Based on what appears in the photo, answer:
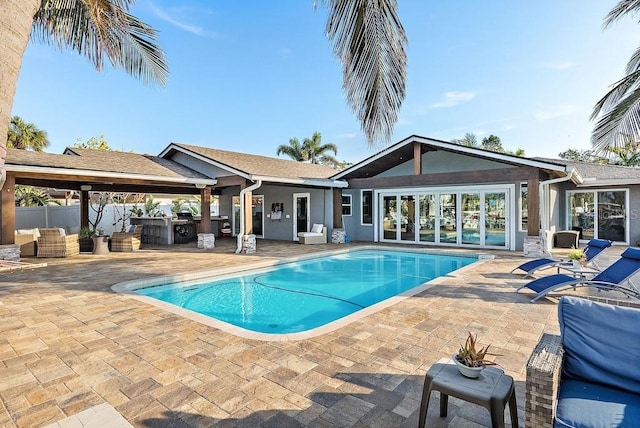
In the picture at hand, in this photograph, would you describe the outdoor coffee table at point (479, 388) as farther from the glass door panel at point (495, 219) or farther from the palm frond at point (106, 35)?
the glass door panel at point (495, 219)

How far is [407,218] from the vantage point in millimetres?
16672

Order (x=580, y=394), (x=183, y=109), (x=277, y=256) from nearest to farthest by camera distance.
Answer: (x=580, y=394)
(x=277, y=256)
(x=183, y=109)

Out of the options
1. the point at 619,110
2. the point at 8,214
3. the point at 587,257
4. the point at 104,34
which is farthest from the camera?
the point at 8,214

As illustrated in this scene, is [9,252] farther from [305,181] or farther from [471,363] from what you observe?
[471,363]

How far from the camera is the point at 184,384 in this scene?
3504mm

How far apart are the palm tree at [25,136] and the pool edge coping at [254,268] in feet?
90.9

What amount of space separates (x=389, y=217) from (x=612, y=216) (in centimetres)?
945

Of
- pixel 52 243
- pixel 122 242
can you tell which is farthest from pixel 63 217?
pixel 52 243

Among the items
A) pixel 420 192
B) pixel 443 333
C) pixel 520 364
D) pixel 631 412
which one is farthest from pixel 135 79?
pixel 420 192

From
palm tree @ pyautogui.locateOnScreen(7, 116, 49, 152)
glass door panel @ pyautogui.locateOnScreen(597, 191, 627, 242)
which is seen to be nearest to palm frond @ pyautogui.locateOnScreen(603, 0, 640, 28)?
glass door panel @ pyautogui.locateOnScreen(597, 191, 627, 242)

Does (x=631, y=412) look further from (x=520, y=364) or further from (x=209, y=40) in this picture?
(x=209, y=40)

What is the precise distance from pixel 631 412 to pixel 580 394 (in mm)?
287

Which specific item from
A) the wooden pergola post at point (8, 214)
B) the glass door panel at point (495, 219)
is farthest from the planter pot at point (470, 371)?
the glass door panel at point (495, 219)

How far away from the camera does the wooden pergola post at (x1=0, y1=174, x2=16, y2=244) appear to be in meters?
10.8
